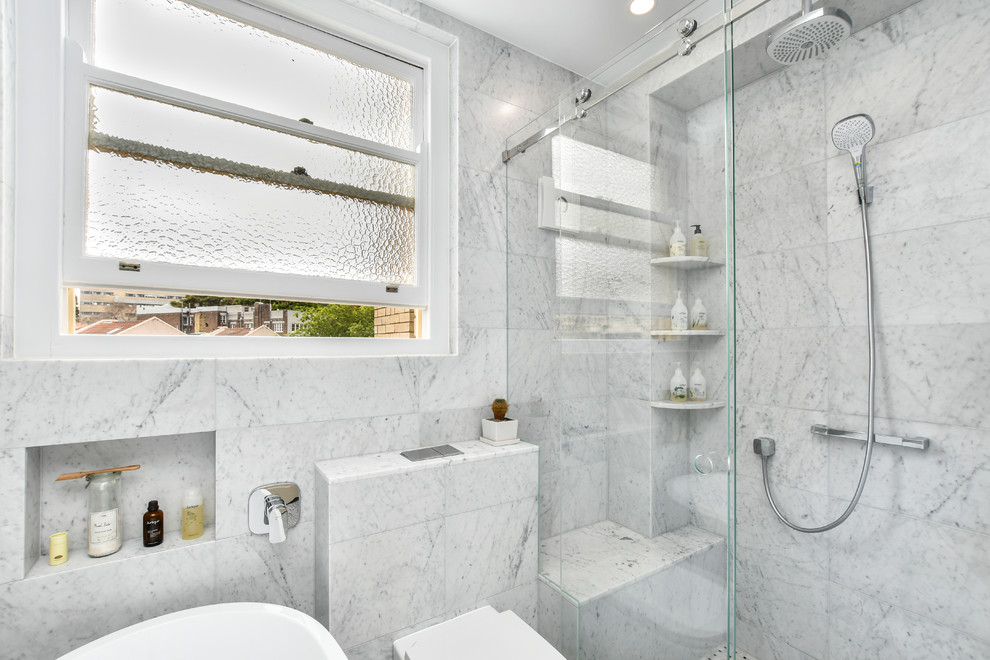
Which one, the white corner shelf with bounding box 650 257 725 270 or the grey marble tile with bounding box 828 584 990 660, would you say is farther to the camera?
the grey marble tile with bounding box 828 584 990 660

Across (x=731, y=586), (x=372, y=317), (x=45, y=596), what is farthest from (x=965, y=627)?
(x=45, y=596)

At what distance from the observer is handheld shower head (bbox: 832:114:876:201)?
1.42 m

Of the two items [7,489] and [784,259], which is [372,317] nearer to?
[7,489]

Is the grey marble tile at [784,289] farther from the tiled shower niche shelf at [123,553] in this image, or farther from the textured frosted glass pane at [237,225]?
the tiled shower niche shelf at [123,553]

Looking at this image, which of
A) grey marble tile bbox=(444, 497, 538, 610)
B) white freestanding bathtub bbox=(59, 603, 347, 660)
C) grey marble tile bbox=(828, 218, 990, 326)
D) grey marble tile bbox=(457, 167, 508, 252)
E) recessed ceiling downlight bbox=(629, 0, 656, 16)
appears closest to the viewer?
white freestanding bathtub bbox=(59, 603, 347, 660)

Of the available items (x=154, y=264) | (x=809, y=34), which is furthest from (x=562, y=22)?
(x=154, y=264)

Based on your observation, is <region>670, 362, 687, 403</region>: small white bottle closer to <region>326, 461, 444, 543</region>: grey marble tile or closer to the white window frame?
<region>326, 461, 444, 543</region>: grey marble tile

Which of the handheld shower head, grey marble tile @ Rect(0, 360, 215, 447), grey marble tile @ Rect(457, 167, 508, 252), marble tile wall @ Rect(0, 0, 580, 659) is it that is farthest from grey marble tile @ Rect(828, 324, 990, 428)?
grey marble tile @ Rect(0, 360, 215, 447)

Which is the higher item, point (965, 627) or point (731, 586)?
point (731, 586)

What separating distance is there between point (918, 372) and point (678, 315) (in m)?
0.91

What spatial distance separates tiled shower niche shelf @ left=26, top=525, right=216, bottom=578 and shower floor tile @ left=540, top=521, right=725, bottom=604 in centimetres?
106

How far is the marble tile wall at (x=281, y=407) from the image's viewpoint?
3.18 feet

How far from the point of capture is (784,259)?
1647 mm

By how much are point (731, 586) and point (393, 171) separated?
1.63 m
